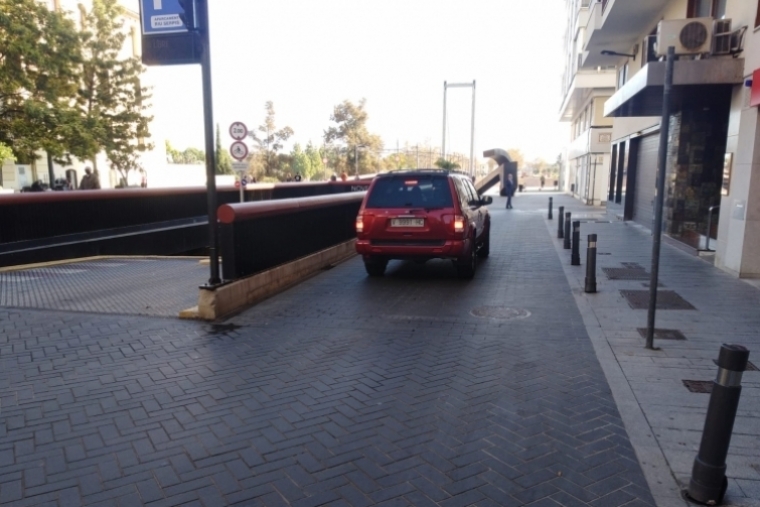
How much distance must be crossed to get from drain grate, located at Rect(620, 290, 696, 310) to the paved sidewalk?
120mm

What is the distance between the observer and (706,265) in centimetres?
1086

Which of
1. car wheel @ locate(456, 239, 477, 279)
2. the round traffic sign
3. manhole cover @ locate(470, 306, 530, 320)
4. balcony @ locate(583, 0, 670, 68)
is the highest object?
balcony @ locate(583, 0, 670, 68)

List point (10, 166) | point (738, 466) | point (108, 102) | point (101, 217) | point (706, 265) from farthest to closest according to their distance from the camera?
point (10, 166) < point (108, 102) < point (101, 217) < point (706, 265) < point (738, 466)

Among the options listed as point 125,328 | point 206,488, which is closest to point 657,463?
point 206,488

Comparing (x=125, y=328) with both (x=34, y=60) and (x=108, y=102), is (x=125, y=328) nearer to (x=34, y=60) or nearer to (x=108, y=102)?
(x=34, y=60)

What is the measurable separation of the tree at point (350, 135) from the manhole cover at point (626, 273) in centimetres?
5584

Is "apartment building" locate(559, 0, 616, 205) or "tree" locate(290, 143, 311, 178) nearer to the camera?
"apartment building" locate(559, 0, 616, 205)

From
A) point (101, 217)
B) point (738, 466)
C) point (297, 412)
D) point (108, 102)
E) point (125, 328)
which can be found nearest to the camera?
point (738, 466)

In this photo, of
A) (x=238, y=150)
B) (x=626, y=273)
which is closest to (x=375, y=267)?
(x=626, y=273)

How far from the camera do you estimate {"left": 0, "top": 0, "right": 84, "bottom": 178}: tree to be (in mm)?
19188

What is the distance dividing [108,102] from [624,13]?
22.3 meters

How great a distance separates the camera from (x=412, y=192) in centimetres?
943

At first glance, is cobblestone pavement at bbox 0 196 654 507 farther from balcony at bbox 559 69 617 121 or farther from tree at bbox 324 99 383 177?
tree at bbox 324 99 383 177

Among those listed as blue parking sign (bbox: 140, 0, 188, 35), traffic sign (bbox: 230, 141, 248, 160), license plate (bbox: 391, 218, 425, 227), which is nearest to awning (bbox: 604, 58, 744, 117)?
license plate (bbox: 391, 218, 425, 227)
